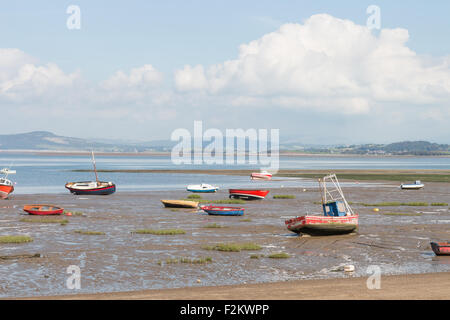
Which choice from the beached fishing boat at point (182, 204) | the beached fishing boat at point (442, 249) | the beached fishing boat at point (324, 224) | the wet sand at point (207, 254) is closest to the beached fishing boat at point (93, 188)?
the beached fishing boat at point (182, 204)

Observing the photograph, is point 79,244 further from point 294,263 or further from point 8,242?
point 294,263

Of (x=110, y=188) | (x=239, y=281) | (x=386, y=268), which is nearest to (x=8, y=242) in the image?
(x=239, y=281)

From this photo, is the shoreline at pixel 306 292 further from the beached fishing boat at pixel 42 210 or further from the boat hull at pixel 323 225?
the beached fishing boat at pixel 42 210

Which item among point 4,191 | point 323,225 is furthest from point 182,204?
point 4,191

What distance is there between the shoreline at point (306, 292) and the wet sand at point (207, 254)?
79 mm

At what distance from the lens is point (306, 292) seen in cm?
2183

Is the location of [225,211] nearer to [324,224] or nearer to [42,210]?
[324,224]

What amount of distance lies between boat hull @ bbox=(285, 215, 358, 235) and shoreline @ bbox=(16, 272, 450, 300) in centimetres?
1334

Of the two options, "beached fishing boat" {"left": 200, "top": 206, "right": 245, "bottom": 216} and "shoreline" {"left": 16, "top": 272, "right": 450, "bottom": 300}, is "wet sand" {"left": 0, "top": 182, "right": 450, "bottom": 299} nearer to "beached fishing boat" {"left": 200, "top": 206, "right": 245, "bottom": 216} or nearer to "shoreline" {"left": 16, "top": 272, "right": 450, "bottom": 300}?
"shoreline" {"left": 16, "top": 272, "right": 450, "bottom": 300}

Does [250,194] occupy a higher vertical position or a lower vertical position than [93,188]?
lower

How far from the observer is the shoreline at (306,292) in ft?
68.8

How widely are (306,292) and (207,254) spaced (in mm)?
11003

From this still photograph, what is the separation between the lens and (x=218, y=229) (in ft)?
141
